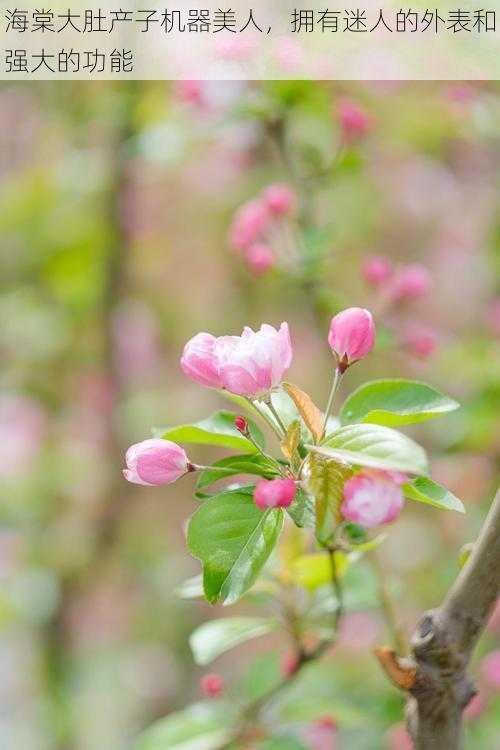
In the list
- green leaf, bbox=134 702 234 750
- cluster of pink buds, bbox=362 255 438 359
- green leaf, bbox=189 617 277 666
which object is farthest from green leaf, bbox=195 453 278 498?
cluster of pink buds, bbox=362 255 438 359

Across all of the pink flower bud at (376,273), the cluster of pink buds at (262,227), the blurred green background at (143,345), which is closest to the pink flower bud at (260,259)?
the cluster of pink buds at (262,227)

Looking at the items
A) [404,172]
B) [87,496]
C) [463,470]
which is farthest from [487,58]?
[87,496]

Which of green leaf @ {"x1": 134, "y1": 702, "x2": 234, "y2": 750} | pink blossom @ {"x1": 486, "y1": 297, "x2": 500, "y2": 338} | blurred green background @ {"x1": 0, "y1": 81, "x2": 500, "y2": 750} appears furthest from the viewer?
blurred green background @ {"x1": 0, "y1": 81, "x2": 500, "y2": 750}

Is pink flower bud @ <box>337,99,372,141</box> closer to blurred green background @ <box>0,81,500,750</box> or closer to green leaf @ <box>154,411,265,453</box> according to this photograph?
blurred green background @ <box>0,81,500,750</box>

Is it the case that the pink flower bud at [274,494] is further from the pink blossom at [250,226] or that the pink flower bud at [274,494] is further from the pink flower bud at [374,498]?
the pink blossom at [250,226]

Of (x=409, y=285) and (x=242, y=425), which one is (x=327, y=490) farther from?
(x=409, y=285)
